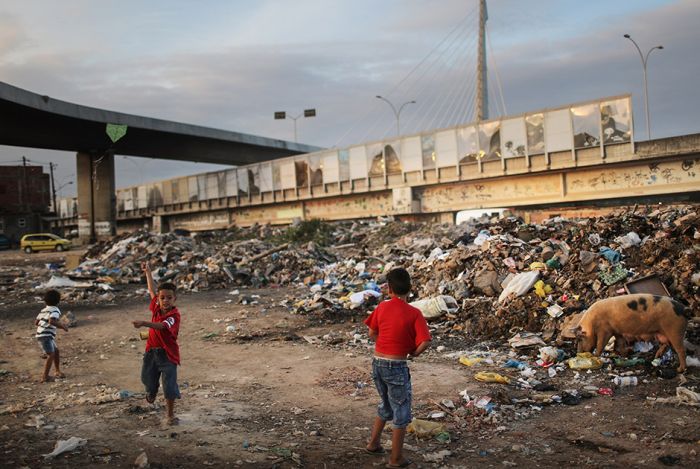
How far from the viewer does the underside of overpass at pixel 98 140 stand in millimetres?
29828

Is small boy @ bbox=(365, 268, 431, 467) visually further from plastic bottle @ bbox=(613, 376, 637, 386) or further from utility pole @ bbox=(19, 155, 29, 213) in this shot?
utility pole @ bbox=(19, 155, 29, 213)

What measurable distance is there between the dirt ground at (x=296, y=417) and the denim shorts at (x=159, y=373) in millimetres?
284

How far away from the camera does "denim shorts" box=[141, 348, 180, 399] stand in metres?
4.85

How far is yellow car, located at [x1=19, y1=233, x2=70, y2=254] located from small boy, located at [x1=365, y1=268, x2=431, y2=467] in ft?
109

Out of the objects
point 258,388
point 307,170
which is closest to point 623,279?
point 258,388

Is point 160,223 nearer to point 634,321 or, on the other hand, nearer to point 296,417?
point 296,417

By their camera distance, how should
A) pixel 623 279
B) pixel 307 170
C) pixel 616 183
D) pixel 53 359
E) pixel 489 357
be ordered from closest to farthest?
1. pixel 53 359
2. pixel 489 357
3. pixel 623 279
4. pixel 616 183
5. pixel 307 170

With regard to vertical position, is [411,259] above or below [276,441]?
above

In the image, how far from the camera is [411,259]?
13.8 m

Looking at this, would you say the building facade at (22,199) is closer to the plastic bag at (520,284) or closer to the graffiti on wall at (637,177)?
the graffiti on wall at (637,177)

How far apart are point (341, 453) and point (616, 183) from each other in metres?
21.8

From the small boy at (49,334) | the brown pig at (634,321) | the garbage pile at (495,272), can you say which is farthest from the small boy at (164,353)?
the garbage pile at (495,272)

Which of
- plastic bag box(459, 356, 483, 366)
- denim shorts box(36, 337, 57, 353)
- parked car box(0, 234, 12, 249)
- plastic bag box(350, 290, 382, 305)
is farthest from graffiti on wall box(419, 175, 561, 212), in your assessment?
parked car box(0, 234, 12, 249)

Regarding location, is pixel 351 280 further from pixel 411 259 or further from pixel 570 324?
pixel 570 324
